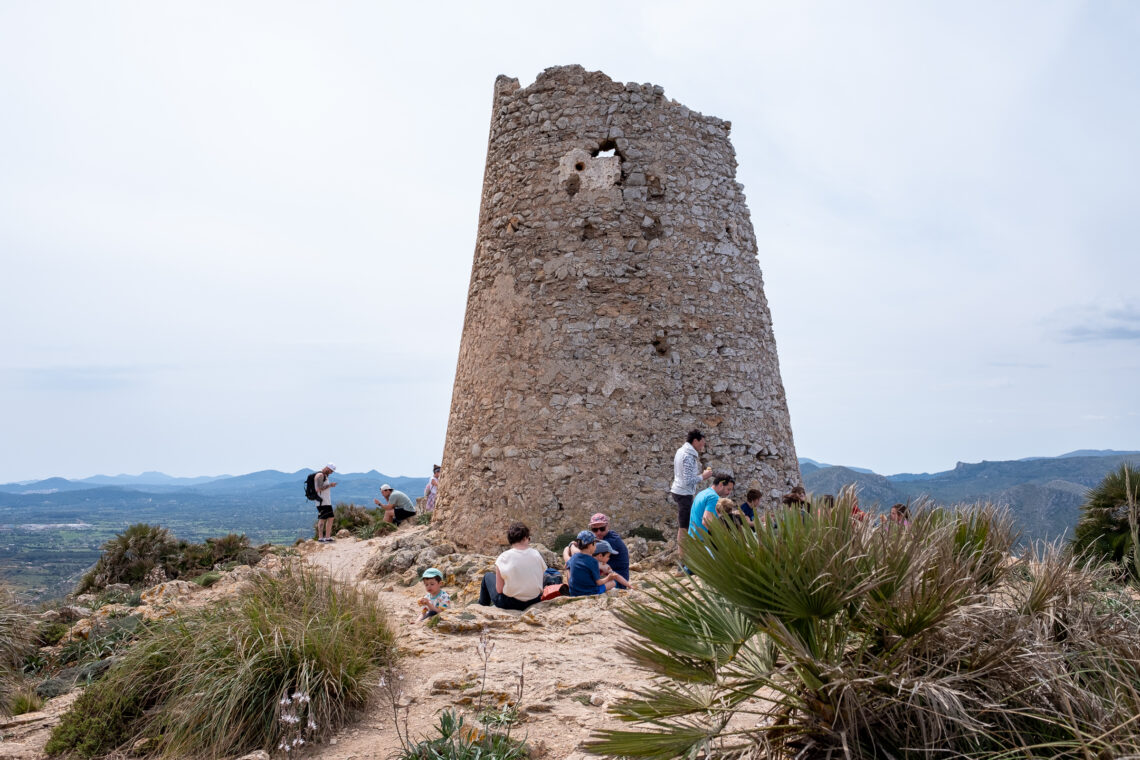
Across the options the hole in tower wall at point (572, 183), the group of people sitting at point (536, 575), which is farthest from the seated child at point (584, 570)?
the hole in tower wall at point (572, 183)

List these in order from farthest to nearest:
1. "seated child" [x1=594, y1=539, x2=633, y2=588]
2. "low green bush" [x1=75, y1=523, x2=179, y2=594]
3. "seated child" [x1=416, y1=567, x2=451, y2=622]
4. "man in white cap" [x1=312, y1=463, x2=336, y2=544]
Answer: "man in white cap" [x1=312, y1=463, x2=336, y2=544]
"low green bush" [x1=75, y1=523, x2=179, y2=594]
"seated child" [x1=594, y1=539, x2=633, y2=588]
"seated child" [x1=416, y1=567, x2=451, y2=622]

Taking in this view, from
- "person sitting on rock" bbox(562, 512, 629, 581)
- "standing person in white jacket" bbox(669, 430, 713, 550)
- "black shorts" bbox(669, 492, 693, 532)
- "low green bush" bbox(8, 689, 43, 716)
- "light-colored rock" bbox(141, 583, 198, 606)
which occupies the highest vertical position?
"standing person in white jacket" bbox(669, 430, 713, 550)

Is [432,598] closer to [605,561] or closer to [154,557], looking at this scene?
[605,561]

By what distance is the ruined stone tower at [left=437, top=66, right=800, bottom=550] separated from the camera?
9.48 meters

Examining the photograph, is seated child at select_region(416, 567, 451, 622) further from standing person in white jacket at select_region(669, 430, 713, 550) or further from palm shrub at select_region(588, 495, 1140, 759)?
palm shrub at select_region(588, 495, 1140, 759)

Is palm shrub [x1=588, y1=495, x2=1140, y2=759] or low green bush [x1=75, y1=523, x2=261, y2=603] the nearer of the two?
palm shrub [x1=588, y1=495, x2=1140, y2=759]

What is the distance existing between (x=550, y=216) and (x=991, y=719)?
8.25m

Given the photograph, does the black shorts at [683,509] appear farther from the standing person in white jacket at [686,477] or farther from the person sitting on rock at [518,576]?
the person sitting on rock at [518,576]

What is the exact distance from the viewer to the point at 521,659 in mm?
5594

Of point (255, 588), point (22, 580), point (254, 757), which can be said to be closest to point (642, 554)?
point (255, 588)

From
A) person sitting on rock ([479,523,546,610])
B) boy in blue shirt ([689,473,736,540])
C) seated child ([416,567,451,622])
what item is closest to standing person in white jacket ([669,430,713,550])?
boy in blue shirt ([689,473,736,540])

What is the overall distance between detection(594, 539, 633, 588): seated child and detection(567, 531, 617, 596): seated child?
141mm

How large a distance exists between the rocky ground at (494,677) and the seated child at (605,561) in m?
0.16

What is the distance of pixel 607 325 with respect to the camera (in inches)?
384
